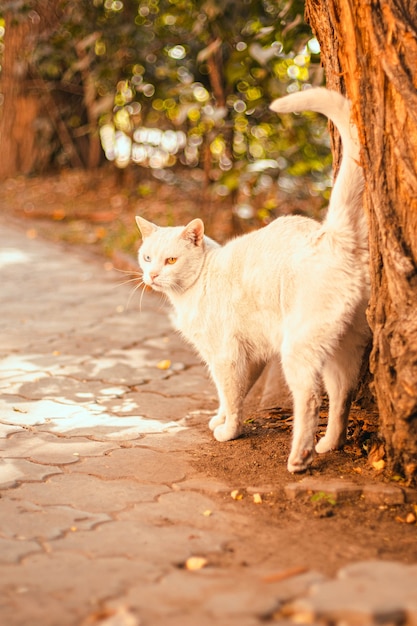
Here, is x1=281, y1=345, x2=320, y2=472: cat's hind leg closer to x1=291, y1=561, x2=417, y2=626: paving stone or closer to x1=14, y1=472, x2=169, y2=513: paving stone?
x1=14, y1=472, x2=169, y2=513: paving stone

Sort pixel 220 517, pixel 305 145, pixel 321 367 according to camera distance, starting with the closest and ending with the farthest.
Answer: pixel 220 517 < pixel 321 367 < pixel 305 145

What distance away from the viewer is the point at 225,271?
13.0ft

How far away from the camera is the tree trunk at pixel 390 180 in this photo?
3.05 meters

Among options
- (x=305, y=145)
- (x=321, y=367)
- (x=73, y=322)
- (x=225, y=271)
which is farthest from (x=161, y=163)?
(x=321, y=367)

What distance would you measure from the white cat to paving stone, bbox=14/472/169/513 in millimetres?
664

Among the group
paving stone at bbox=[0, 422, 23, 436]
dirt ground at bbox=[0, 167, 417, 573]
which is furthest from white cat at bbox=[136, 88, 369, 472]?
paving stone at bbox=[0, 422, 23, 436]

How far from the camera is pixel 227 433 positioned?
4.00m

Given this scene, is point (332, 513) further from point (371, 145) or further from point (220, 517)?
point (371, 145)

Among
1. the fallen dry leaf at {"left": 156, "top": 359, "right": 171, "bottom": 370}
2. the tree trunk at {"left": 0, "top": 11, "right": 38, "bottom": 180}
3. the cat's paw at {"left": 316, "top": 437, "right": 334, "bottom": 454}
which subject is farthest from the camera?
the tree trunk at {"left": 0, "top": 11, "right": 38, "bottom": 180}

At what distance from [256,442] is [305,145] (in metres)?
4.29

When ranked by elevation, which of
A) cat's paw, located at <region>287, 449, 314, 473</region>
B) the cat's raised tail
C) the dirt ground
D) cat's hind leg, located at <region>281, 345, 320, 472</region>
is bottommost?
the dirt ground

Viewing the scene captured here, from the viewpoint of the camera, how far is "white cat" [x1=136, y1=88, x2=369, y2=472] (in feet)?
11.0

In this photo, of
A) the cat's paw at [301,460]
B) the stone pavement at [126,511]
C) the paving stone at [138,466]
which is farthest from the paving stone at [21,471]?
the cat's paw at [301,460]

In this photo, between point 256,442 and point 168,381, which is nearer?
point 256,442
